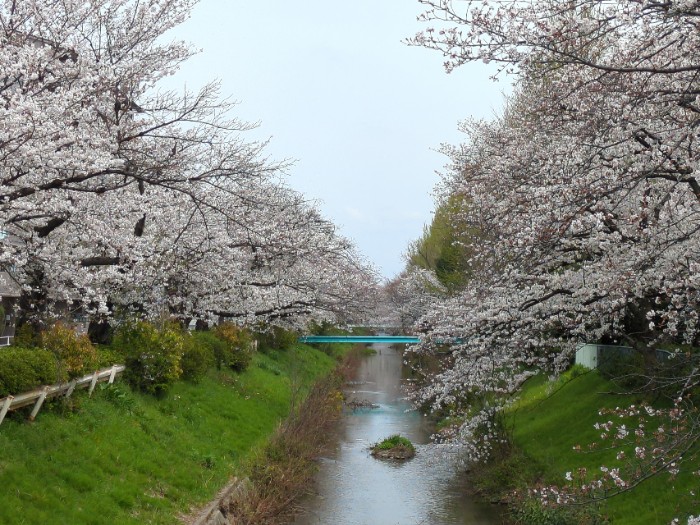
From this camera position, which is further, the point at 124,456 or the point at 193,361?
the point at 193,361

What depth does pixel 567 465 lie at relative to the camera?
1475cm

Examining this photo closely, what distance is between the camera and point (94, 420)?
42.5 feet

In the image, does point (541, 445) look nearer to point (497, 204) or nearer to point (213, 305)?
point (497, 204)

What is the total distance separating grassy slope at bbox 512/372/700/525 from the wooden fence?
8.80m

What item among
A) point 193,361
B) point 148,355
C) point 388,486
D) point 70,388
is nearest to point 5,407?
point 70,388

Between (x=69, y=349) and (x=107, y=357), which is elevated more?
(x=69, y=349)

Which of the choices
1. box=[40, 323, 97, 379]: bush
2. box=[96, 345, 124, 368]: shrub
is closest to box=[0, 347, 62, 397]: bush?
box=[40, 323, 97, 379]: bush

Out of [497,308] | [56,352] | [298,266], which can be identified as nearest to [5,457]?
[56,352]

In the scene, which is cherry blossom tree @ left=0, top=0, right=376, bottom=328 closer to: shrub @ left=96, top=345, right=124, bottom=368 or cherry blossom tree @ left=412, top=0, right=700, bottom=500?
shrub @ left=96, top=345, right=124, bottom=368

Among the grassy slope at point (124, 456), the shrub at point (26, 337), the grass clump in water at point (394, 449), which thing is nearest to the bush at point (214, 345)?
the grassy slope at point (124, 456)

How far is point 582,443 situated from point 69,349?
10297 mm

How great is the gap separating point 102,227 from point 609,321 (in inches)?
355

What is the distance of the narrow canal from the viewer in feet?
50.1

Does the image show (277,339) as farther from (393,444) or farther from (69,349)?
(69,349)
